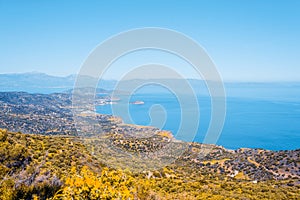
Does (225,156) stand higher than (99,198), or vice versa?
(99,198)

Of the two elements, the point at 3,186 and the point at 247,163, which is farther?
the point at 247,163

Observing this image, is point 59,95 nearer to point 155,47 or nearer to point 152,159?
point 152,159

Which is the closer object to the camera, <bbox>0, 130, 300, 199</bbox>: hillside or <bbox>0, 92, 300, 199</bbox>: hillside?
<bbox>0, 130, 300, 199</bbox>: hillside

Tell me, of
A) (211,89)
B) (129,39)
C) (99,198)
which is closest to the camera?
(99,198)

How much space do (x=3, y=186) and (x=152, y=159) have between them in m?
15.3

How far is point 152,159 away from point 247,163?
17.7 metres

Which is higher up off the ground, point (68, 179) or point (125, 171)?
point (68, 179)

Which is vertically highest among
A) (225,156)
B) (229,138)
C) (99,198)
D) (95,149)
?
(99,198)

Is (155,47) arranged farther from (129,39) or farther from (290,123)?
(290,123)

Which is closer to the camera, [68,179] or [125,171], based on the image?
[68,179]

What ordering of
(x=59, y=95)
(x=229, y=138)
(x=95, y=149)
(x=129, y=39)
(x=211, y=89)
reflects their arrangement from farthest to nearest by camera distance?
(x=59, y=95) < (x=229, y=138) < (x=95, y=149) < (x=211, y=89) < (x=129, y=39)

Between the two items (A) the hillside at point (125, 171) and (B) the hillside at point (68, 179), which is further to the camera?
(A) the hillside at point (125, 171)

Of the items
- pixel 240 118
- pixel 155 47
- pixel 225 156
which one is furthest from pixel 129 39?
pixel 240 118

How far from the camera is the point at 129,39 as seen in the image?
6.55 metres
